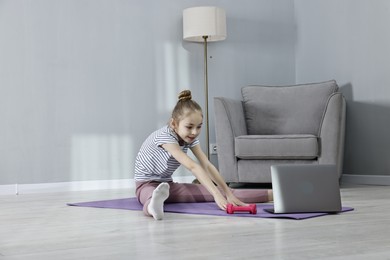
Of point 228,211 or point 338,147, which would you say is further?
point 338,147

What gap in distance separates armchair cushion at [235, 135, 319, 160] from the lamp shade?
3.08 ft

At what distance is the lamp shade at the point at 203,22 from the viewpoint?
4973 mm

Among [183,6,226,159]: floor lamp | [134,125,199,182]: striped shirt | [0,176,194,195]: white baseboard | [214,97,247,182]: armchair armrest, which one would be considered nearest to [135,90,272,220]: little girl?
[134,125,199,182]: striped shirt

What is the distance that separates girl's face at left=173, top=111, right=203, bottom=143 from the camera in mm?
3014

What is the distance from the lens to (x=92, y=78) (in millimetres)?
4930

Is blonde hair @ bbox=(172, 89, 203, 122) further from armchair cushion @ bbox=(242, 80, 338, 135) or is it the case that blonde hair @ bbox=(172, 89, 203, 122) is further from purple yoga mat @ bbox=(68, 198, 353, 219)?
armchair cushion @ bbox=(242, 80, 338, 135)

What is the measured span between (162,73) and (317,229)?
310 centimetres

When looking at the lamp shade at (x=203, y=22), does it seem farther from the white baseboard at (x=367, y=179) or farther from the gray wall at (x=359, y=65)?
the white baseboard at (x=367, y=179)

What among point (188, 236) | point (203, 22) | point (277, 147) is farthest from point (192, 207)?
point (203, 22)

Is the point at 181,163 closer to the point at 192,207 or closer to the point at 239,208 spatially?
the point at 192,207

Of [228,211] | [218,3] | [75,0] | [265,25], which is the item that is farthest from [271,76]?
[228,211]

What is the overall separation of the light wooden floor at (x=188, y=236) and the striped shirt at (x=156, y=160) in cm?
29

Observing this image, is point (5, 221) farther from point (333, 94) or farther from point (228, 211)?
point (333, 94)

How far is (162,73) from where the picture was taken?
521 centimetres
